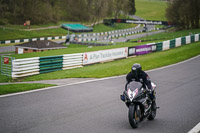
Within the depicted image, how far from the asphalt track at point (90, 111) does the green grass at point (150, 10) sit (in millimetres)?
116166

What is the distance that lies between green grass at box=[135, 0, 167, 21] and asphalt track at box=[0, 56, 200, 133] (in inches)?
4573

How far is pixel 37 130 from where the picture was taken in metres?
7.93

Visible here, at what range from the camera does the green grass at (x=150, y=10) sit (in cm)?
13618

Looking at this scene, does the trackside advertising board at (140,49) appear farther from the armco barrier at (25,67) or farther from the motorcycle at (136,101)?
the motorcycle at (136,101)

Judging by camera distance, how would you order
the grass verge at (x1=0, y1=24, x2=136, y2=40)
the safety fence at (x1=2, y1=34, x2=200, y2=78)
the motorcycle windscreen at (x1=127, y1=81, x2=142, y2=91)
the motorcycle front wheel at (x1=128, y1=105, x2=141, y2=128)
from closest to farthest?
1. the motorcycle front wheel at (x1=128, y1=105, x2=141, y2=128)
2. the motorcycle windscreen at (x1=127, y1=81, x2=142, y2=91)
3. the safety fence at (x1=2, y1=34, x2=200, y2=78)
4. the grass verge at (x1=0, y1=24, x2=136, y2=40)

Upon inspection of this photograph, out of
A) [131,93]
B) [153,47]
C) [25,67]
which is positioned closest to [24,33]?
[153,47]

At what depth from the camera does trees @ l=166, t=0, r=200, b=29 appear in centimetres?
7099

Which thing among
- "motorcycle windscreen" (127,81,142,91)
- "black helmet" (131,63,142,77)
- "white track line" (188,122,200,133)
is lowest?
"white track line" (188,122,200,133)

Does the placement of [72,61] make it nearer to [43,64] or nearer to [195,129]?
[43,64]

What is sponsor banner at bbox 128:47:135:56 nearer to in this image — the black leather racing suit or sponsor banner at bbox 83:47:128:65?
sponsor banner at bbox 83:47:128:65

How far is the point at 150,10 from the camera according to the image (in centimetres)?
15188

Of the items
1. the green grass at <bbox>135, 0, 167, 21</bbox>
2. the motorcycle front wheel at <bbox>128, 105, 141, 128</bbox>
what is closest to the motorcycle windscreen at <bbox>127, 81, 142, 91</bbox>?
the motorcycle front wheel at <bbox>128, 105, 141, 128</bbox>

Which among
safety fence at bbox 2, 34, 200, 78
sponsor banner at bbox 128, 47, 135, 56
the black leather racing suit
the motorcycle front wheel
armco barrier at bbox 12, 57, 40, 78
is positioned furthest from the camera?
sponsor banner at bbox 128, 47, 135, 56

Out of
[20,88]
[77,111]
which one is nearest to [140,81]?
[77,111]
